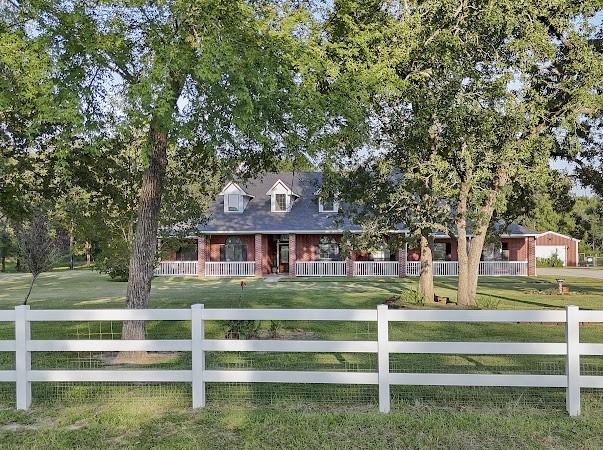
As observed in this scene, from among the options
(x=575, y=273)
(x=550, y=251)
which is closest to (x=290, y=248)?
(x=575, y=273)

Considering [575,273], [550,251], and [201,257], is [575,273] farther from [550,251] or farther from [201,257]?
[201,257]

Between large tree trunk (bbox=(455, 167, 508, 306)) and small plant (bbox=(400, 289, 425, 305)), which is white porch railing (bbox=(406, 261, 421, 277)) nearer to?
small plant (bbox=(400, 289, 425, 305))

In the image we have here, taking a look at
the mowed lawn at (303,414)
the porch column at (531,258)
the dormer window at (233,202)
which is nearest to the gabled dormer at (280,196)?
the dormer window at (233,202)

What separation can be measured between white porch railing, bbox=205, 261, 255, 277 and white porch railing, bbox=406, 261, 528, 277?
10.1m

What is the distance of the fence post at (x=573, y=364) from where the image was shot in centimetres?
568

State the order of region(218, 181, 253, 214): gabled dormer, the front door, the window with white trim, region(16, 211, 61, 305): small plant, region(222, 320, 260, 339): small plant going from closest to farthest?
region(222, 320, 260, 339): small plant
region(16, 211, 61, 305): small plant
the window with white trim
region(218, 181, 253, 214): gabled dormer
the front door

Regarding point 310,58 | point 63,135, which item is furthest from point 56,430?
point 310,58

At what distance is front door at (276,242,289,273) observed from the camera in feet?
124

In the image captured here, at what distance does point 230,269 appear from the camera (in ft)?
119

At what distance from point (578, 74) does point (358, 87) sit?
393 inches

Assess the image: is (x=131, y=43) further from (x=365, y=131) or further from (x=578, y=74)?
(x=578, y=74)

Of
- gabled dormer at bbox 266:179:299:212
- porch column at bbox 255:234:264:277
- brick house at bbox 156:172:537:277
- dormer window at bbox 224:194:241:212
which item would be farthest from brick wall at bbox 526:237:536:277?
dormer window at bbox 224:194:241:212

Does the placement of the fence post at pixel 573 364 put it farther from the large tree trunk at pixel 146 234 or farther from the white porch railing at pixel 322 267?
the white porch railing at pixel 322 267

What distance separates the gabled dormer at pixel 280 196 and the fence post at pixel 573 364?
31.4 m
